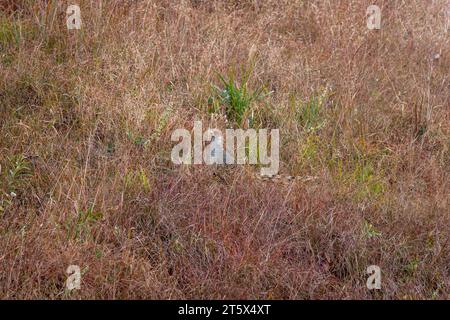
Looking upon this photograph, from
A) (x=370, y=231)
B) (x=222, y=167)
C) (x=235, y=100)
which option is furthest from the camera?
(x=235, y=100)

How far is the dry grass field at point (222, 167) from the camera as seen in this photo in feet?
11.7

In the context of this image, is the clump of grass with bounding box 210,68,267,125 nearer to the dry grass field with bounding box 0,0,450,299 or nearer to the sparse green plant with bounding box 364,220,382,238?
the dry grass field with bounding box 0,0,450,299

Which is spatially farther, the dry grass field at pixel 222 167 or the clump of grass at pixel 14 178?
the clump of grass at pixel 14 178

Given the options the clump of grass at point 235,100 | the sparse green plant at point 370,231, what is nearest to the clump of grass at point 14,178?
the clump of grass at point 235,100

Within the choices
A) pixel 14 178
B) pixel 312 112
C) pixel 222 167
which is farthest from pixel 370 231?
pixel 14 178

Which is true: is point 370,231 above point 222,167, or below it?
below

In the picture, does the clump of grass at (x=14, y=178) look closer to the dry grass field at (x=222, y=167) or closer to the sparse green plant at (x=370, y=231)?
the dry grass field at (x=222, y=167)

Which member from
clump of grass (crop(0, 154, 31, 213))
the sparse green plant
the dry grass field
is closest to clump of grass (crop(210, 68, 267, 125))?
the dry grass field

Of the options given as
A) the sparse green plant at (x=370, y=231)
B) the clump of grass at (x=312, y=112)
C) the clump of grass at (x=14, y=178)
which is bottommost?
the sparse green plant at (x=370, y=231)

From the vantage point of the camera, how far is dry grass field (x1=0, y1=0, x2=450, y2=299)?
11.7 feet

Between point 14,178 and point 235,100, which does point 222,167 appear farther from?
point 14,178

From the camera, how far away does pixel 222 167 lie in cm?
427
